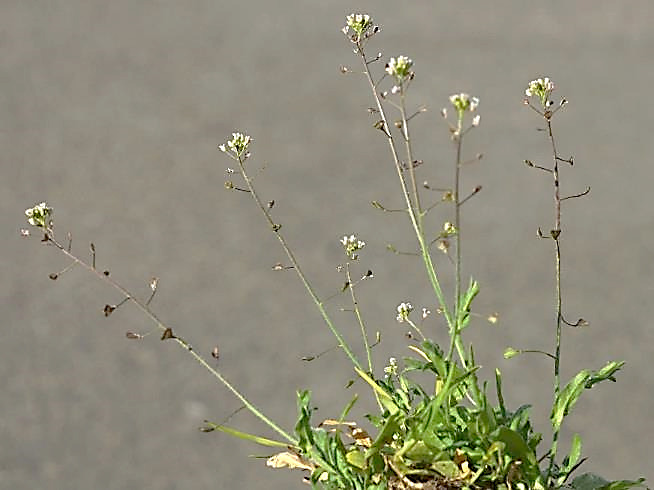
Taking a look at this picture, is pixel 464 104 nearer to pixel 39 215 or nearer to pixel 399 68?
pixel 399 68

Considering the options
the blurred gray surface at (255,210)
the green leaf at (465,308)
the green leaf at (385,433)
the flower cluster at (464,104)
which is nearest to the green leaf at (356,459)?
the green leaf at (385,433)

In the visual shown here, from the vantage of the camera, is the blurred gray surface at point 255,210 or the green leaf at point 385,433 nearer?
the green leaf at point 385,433

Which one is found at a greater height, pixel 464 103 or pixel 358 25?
pixel 358 25

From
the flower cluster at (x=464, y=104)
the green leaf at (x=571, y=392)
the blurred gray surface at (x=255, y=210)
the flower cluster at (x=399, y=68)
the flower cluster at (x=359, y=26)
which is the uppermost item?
the blurred gray surface at (x=255, y=210)

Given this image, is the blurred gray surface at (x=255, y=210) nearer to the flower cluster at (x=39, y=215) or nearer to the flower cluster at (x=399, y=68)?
the flower cluster at (x=39, y=215)

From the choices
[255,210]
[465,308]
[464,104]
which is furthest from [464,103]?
[255,210]

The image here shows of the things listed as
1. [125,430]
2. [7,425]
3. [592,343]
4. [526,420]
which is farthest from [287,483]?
[526,420]

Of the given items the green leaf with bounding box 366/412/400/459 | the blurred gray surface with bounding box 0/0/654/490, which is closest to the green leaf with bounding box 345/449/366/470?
the green leaf with bounding box 366/412/400/459

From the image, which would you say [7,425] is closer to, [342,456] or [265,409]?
[265,409]
